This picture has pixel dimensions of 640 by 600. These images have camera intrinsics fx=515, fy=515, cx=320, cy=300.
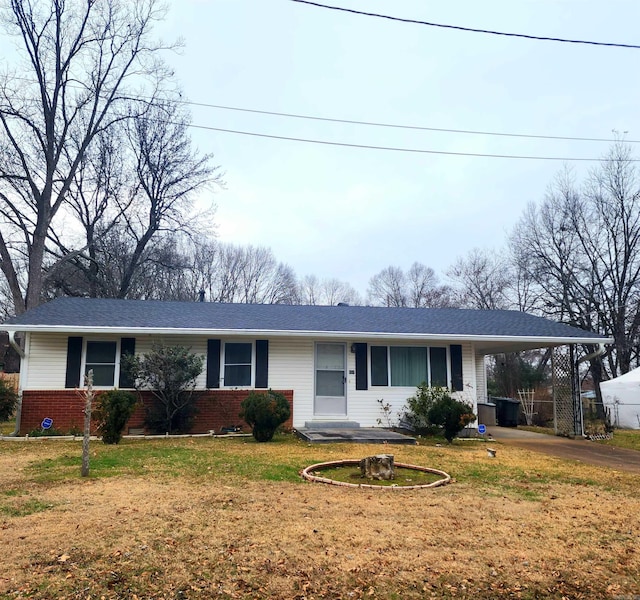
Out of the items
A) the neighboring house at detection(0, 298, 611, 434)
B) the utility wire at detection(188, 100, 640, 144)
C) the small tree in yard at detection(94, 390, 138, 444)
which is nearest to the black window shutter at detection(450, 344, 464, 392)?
the neighboring house at detection(0, 298, 611, 434)

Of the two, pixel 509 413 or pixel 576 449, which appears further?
pixel 509 413

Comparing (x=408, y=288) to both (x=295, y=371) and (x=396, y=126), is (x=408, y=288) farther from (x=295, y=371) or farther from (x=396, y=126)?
(x=295, y=371)

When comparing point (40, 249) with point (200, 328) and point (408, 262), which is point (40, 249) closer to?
point (200, 328)

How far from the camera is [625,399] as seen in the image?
18.3 metres

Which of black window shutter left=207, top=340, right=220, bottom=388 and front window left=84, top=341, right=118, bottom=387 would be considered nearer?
front window left=84, top=341, right=118, bottom=387

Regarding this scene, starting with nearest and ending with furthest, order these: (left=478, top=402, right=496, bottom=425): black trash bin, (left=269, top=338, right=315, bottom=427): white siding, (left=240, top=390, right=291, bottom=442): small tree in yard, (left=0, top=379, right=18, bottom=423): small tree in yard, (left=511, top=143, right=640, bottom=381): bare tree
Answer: (left=240, top=390, right=291, bottom=442): small tree in yard → (left=0, top=379, right=18, bottom=423): small tree in yard → (left=269, top=338, right=315, bottom=427): white siding → (left=478, top=402, right=496, bottom=425): black trash bin → (left=511, top=143, right=640, bottom=381): bare tree

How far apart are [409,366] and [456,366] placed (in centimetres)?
126

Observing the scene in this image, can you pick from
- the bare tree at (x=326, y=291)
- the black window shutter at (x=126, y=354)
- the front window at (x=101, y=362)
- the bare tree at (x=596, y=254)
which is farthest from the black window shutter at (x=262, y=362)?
the bare tree at (x=326, y=291)

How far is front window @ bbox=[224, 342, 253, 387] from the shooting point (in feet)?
42.1

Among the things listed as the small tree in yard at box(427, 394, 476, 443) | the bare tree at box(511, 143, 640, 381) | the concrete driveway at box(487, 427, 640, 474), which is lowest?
the concrete driveway at box(487, 427, 640, 474)

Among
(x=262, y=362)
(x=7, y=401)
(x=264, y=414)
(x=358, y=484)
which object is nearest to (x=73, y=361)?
(x=7, y=401)

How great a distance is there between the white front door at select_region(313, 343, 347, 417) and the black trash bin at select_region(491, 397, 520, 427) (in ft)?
23.4

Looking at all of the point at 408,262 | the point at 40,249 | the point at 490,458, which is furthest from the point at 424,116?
the point at 408,262

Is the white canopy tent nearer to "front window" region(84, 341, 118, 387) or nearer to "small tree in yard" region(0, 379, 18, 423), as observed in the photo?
"front window" region(84, 341, 118, 387)
